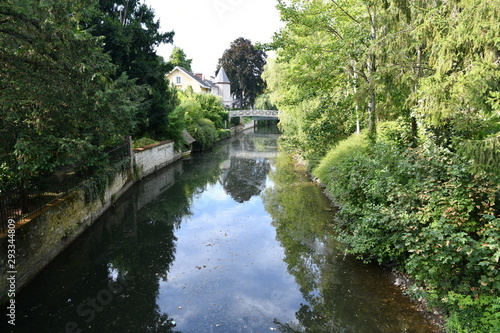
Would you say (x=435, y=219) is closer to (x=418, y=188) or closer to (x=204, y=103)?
(x=418, y=188)

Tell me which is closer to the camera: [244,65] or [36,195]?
[36,195]

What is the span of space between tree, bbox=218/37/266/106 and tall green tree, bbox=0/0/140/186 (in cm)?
5719

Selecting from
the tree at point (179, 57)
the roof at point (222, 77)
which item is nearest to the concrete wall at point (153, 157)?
the tree at point (179, 57)

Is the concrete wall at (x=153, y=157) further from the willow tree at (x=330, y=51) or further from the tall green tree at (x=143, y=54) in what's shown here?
the willow tree at (x=330, y=51)

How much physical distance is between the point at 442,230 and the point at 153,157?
59.6 ft

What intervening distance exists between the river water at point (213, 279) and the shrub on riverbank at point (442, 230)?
779 millimetres

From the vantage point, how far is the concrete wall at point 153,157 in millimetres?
Answer: 18641

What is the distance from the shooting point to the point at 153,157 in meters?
21.0

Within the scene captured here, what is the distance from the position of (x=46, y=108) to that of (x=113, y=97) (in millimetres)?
1792

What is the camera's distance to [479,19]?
578cm

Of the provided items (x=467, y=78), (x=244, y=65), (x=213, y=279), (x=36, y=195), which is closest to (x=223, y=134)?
(x=244, y=65)

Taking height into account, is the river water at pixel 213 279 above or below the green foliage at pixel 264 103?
below

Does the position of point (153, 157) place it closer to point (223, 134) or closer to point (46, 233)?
point (46, 233)

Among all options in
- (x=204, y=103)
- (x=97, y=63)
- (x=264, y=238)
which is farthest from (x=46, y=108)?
(x=204, y=103)
